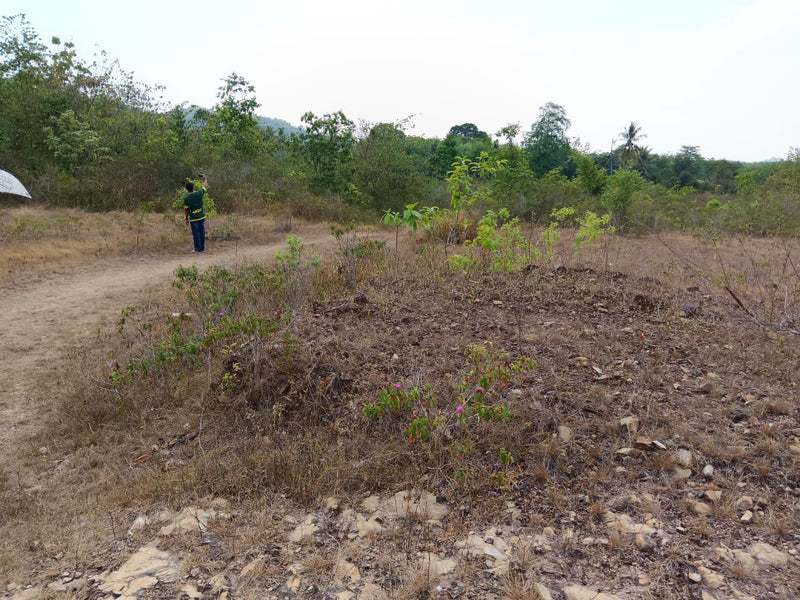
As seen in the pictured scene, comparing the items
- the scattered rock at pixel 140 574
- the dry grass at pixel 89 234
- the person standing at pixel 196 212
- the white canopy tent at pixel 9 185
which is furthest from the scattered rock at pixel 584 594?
the person standing at pixel 196 212

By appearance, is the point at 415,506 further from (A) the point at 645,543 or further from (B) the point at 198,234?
(B) the point at 198,234

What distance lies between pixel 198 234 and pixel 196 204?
554 mm

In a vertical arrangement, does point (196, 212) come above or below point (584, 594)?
above

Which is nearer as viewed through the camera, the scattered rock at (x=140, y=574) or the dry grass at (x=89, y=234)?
the scattered rock at (x=140, y=574)

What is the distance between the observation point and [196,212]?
8742mm

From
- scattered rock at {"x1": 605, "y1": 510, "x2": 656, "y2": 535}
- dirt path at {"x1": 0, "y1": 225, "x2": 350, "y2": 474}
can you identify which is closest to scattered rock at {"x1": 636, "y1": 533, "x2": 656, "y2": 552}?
scattered rock at {"x1": 605, "y1": 510, "x2": 656, "y2": 535}

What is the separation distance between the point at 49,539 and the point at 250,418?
1.14 m

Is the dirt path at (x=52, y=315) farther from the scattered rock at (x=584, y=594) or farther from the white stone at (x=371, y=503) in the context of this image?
the scattered rock at (x=584, y=594)

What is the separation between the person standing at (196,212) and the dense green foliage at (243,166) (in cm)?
384

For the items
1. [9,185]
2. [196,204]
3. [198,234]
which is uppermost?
[9,185]

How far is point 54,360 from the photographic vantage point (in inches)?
176

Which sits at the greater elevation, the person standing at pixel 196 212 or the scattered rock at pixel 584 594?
the person standing at pixel 196 212

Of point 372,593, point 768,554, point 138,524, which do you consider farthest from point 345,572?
point 768,554

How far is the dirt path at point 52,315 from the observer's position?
3.72 m
